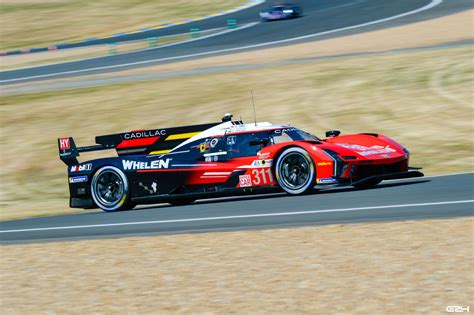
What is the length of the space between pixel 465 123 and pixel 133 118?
928 cm

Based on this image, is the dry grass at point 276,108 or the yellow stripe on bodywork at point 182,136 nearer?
the yellow stripe on bodywork at point 182,136

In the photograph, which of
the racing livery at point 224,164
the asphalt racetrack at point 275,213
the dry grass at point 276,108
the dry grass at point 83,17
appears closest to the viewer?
the asphalt racetrack at point 275,213

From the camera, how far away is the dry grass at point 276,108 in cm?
1855

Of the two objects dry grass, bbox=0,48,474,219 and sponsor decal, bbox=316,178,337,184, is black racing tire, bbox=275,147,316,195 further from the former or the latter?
dry grass, bbox=0,48,474,219

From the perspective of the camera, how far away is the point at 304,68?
27.4 meters

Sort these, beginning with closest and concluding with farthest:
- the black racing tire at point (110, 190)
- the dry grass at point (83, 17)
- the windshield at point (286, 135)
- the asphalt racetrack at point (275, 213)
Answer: the asphalt racetrack at point (275, 213)
the windshield at point (286, 135)
the black racing tire at point (110, 190)
the dry grass at point (83, 17)

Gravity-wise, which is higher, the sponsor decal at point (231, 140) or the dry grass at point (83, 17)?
the dry grass at point (83, 17)

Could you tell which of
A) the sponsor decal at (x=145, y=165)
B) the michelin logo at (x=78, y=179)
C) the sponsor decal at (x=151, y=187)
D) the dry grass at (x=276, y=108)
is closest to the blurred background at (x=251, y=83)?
the dry grass at (x=276, y=108)

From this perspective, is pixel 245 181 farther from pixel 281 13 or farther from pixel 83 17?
pixel 83 17

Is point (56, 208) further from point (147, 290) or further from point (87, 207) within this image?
point (147, 290)

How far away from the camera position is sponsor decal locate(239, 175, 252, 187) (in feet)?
44.1

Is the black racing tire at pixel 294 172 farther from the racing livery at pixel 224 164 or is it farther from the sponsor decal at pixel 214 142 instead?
the sponsor decal at pixel 214 142

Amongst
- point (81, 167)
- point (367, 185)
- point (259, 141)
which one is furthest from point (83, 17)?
point (367, 185)
